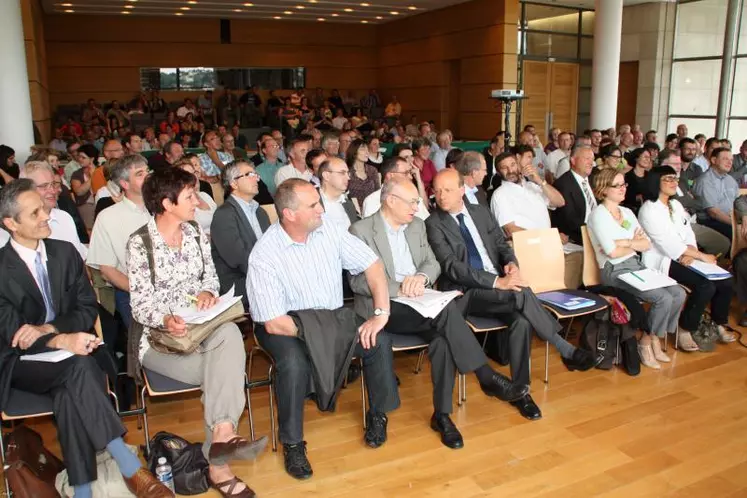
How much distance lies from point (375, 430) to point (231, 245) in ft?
4.41

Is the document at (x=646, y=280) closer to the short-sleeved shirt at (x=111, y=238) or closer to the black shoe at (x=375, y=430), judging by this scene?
the black shoe at (x=375, y=430)

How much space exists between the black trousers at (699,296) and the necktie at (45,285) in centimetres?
394

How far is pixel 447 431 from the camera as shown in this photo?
3.21m

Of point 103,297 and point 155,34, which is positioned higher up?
point 155,34

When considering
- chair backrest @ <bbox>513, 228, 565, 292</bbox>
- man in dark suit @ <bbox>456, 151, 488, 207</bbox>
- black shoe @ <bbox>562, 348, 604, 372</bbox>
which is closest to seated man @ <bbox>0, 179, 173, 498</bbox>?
black shoe @ <bbox>562, 348, 604, 372</bbox>

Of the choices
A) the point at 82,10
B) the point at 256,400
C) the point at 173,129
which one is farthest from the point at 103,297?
the point at 82,10

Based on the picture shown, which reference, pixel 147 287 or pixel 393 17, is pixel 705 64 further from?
pixel 147 287

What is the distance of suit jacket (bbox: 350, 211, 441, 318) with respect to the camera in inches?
130

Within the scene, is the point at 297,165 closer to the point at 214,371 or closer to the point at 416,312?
the point at 416,312

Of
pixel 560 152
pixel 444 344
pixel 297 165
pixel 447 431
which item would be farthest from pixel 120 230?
pixel 560 152

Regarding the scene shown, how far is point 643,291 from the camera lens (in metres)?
4.13

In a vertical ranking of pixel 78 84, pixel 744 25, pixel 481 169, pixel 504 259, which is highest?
Answer: pixel 744 25

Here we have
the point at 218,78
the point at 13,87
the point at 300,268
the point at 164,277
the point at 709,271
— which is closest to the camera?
the point at 164,277

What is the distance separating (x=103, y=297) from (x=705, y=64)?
14882 millimetres
